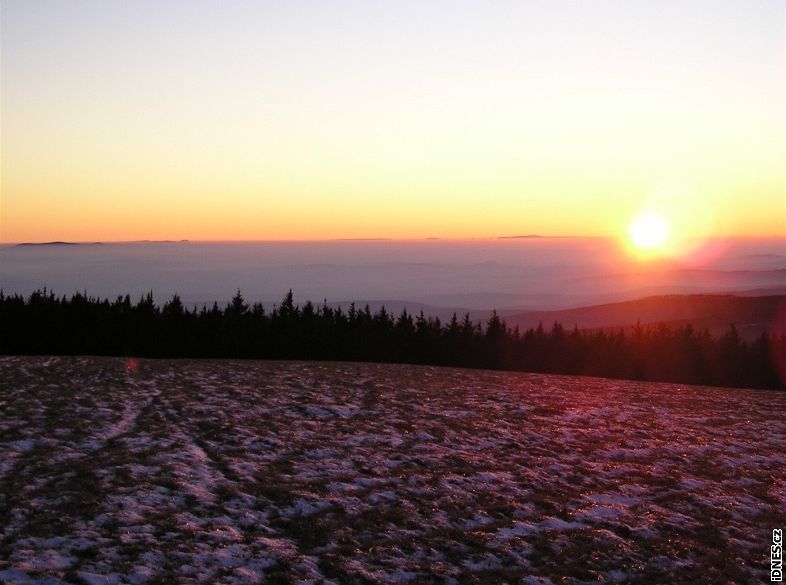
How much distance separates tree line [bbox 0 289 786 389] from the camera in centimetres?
7394

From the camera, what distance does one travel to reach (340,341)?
80.1 m

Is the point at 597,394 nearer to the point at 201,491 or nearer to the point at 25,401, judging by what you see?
the point at 201,491

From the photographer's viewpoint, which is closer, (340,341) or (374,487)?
(374,487)

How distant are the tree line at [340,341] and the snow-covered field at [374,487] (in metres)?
52.6

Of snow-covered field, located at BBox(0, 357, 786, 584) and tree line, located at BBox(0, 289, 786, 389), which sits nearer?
snow-covered field, located at BBox(0, 357, 786, 584)

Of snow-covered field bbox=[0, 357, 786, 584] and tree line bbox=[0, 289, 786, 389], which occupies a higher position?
snow-covered field bbox=[0, 357, 786, 584]

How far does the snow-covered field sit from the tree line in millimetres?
52560

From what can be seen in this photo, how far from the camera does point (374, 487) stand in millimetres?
13438

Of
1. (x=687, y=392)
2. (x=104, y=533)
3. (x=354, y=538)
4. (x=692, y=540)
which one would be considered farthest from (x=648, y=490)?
(x=687, y=392)

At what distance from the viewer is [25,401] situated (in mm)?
20750

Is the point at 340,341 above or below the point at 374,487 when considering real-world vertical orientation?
below

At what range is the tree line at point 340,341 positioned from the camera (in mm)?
73938

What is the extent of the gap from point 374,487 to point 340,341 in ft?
220

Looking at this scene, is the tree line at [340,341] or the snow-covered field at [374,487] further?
the tree line at [340,341]
